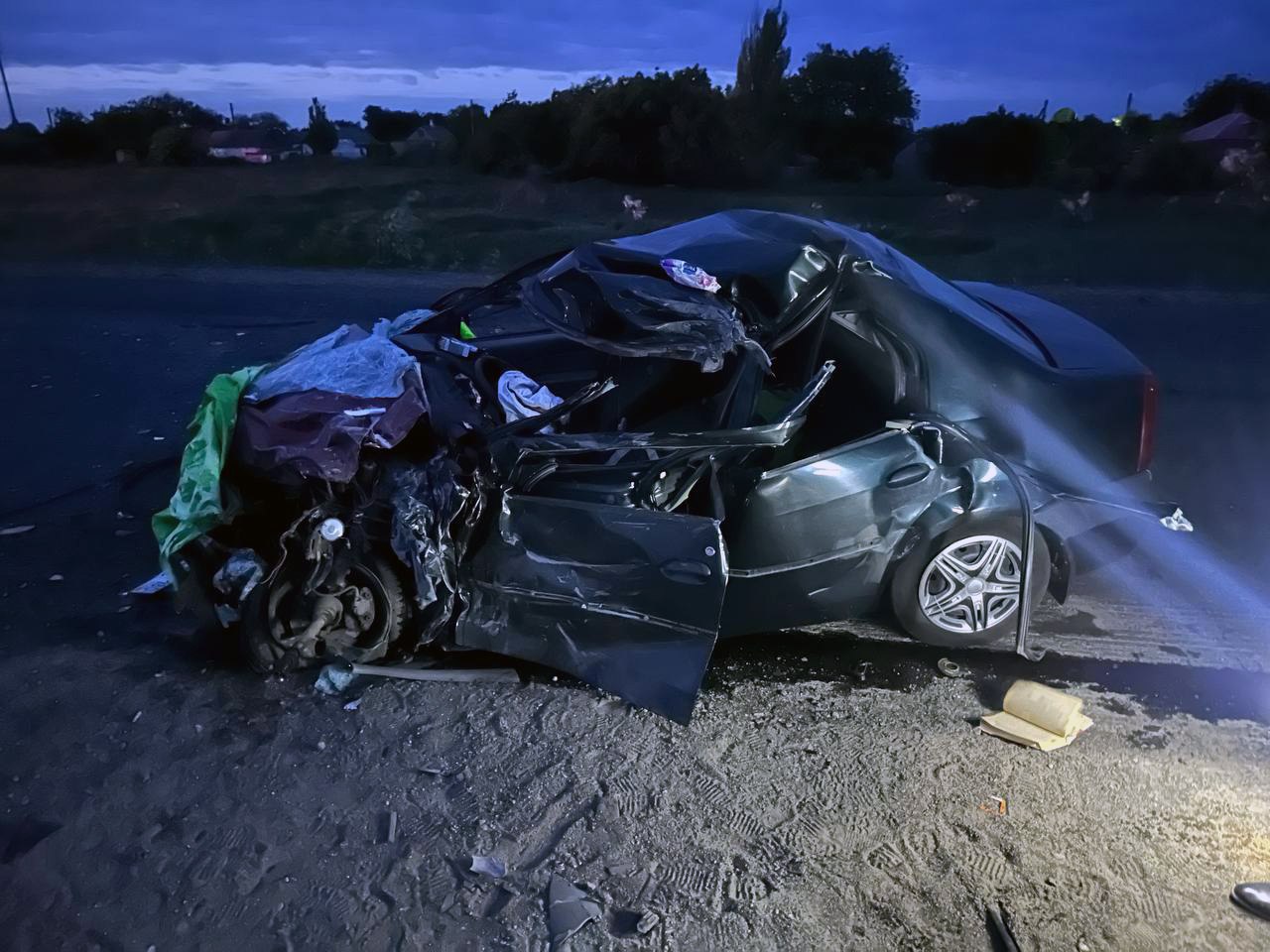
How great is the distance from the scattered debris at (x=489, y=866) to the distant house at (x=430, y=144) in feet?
76.3

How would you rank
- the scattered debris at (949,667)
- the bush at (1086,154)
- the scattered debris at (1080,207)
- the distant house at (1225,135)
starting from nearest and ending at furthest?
the scattered debris at (949,667) < the scattered debris at (1080,207) < the distant house at (1225,135) < the bush at (1086,154)

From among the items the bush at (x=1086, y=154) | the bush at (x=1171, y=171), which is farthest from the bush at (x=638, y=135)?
the bush at (x=1171, y=171)

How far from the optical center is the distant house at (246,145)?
2352cm

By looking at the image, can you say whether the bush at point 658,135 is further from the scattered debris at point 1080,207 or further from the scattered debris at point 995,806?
the scattered debris at point 995,806

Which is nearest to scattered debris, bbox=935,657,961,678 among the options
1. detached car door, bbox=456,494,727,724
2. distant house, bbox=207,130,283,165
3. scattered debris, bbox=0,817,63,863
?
detached car door, bbox=456,494,727,724

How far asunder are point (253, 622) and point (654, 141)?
19.1 m

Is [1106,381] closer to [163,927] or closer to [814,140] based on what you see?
[163,927]

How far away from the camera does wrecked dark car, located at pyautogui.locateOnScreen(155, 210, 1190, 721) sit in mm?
3527

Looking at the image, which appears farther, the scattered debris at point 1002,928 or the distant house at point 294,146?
the distant house at point 294,146

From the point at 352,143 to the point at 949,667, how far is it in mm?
26253

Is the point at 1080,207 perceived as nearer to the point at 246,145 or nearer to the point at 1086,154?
the point at 1086,154

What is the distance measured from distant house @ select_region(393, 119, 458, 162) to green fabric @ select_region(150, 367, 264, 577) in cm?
2152

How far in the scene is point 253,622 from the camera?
12.3 ft

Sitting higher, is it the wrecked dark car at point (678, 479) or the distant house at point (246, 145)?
the wrecked dark car at point (678, 479)
